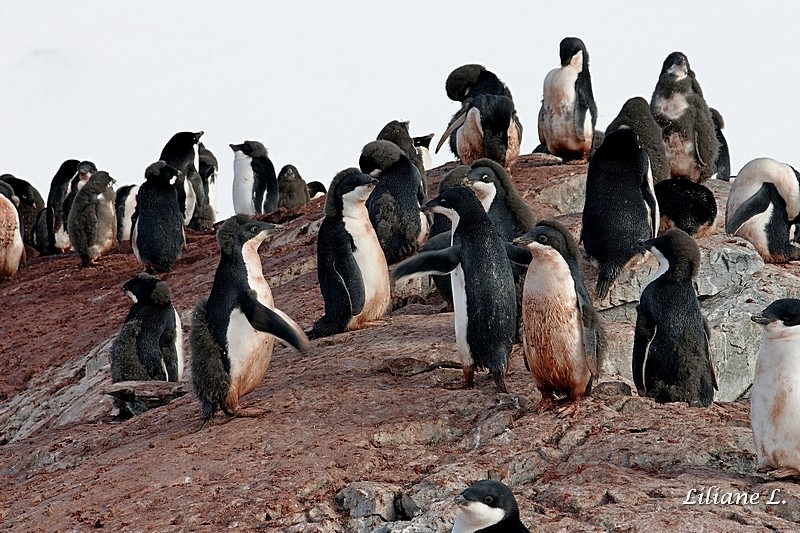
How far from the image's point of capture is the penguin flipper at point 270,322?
7.57m

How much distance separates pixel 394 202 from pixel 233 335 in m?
4.40

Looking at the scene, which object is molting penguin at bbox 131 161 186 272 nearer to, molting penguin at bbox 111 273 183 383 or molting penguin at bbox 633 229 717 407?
molting penguin at bbox 111 273 183 383

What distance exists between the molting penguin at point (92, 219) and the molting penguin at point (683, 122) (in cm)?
820

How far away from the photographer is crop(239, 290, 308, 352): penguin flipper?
7570 mm

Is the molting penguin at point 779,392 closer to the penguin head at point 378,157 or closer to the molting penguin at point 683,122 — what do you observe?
the penguin head at point 378,157

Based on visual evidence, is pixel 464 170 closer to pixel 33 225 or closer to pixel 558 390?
pixel 558 390

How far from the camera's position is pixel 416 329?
9.77 metres

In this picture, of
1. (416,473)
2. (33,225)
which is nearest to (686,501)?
(416,473)

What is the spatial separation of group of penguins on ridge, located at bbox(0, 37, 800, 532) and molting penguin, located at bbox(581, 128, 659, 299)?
0.04ft

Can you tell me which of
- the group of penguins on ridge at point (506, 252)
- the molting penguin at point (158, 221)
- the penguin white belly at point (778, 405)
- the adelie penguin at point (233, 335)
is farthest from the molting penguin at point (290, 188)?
the penguin white belly at point (778, 405)

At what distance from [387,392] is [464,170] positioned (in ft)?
12.2

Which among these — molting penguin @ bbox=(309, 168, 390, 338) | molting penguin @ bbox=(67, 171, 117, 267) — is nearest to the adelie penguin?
molting penguin @ bbox=(309, 168, 390, 338)

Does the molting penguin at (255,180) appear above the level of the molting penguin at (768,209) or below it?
above

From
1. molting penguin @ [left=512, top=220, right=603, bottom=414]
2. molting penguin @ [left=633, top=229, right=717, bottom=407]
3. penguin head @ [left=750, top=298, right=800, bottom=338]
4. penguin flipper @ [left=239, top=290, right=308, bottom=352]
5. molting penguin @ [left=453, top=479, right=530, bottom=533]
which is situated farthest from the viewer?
molting penguin @ [left=633, top=229, right=717, bottom=407]
